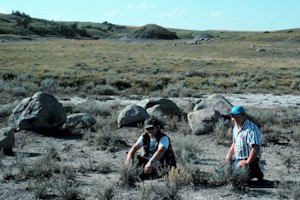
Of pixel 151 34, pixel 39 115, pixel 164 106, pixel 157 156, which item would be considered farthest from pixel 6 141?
pixel 151 34

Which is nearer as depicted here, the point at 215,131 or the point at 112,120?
the point at 215,131

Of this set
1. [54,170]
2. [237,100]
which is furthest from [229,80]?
[54,170]

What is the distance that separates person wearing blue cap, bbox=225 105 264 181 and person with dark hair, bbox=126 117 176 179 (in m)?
1.34

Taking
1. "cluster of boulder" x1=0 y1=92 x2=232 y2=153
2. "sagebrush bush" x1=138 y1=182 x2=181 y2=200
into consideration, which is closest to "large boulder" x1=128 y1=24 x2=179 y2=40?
"cluster of boulder" x1=0 y1=92 x2=232 y2=153

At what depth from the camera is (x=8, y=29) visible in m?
97.4

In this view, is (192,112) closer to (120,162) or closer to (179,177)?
(120,162)

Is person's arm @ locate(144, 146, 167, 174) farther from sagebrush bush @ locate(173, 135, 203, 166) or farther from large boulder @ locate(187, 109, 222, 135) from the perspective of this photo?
large boulder @ locate(187, 109, 222, 135)

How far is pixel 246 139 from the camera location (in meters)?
8.09

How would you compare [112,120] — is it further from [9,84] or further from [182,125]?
[9,84]

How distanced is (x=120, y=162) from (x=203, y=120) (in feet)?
14.5

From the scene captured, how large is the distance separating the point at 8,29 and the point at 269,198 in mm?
97581

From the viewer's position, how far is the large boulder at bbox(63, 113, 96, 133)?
1391 centimetres

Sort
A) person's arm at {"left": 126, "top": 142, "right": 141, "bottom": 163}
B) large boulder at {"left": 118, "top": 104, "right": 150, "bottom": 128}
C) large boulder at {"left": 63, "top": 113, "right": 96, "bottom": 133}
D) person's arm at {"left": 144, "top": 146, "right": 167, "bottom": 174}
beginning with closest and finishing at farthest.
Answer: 1. person's arm at {"left": 144, "top": 146, "right": 167, "bottom": 174}
2. person's arm at {"left": 126, "top": 142, "right": 141, "bottom": 163}
3. large boulder at {"left": 63, "top": 113, "right": 96, "bottom": 133}
4. large boulder at {"left": 118, "top": 104, "right": 150, "bottom": 128}

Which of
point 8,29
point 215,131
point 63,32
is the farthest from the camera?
point 63,32
